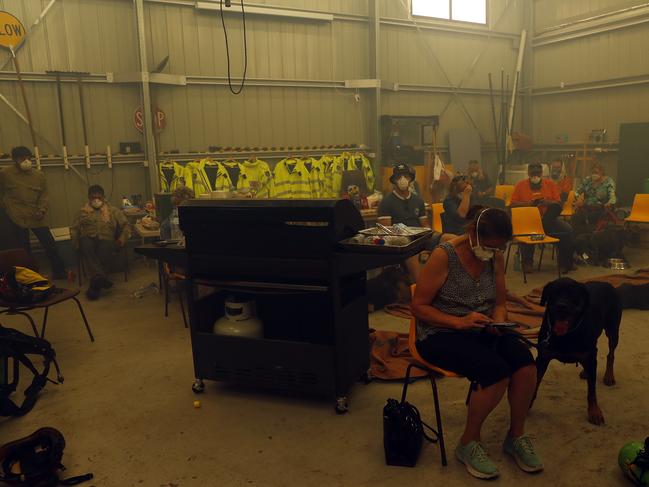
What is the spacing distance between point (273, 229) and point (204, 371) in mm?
1054

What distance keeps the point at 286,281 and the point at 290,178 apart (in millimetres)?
5622

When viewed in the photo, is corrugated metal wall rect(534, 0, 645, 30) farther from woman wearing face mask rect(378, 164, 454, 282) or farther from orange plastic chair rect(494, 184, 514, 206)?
woman wearing face mask rect(378, 164, 454, 282)

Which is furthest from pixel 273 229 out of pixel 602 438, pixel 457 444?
pixel 602 438

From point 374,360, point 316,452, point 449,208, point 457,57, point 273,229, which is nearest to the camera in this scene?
point 316,452

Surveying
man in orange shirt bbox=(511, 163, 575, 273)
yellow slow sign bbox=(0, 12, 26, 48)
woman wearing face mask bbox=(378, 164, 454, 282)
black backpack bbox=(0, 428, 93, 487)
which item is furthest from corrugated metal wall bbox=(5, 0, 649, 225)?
black backpack bbox=(0, 428, 93, 487)

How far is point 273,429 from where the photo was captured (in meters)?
3.13

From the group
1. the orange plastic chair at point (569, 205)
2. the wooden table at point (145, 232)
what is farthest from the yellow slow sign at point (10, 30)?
the orange plastic chair at point (569, 205)

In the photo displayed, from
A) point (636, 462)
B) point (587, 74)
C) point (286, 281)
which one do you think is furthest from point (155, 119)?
point (587, 74)

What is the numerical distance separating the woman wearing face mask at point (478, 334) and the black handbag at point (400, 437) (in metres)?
0.23

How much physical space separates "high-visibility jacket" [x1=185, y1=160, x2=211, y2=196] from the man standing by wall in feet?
6.14

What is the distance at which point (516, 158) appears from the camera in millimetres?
11148

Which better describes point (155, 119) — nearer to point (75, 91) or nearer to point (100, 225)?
point (75, 91)

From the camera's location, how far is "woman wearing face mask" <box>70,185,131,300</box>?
6309 millimetres

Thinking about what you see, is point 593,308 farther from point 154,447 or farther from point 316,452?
point 154,447
